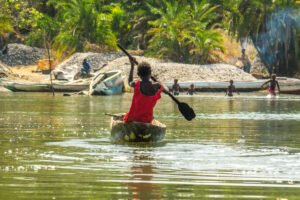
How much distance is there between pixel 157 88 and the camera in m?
20.4

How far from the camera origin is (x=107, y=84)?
57.2 meters

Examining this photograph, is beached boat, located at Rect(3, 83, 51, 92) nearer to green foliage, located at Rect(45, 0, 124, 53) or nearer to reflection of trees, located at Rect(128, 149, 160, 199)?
green foliage, located at Rect(45, 0, 124, 53)

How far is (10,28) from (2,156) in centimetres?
5179

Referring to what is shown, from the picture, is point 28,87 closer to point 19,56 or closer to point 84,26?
point 84,26

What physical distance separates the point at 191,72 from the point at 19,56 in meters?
14.3

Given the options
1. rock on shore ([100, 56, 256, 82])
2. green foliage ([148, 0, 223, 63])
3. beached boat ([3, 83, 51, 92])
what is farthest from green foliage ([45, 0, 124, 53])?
Result: beached boat ([3, 83, 51, 92])

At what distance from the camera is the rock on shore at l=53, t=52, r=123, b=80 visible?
64.6 metres

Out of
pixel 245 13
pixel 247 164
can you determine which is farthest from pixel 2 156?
pixel 245 13

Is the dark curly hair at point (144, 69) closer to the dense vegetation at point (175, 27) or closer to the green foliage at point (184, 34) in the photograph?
the dense vegetation at point (175, 27)

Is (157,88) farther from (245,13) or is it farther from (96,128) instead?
(245,13)

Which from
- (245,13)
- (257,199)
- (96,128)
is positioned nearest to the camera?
(257,199)

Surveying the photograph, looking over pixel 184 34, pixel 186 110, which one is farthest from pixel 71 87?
pixel 186 110

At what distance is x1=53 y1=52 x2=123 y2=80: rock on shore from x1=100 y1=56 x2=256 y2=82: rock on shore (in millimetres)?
2150

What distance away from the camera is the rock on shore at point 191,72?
62719 mm
